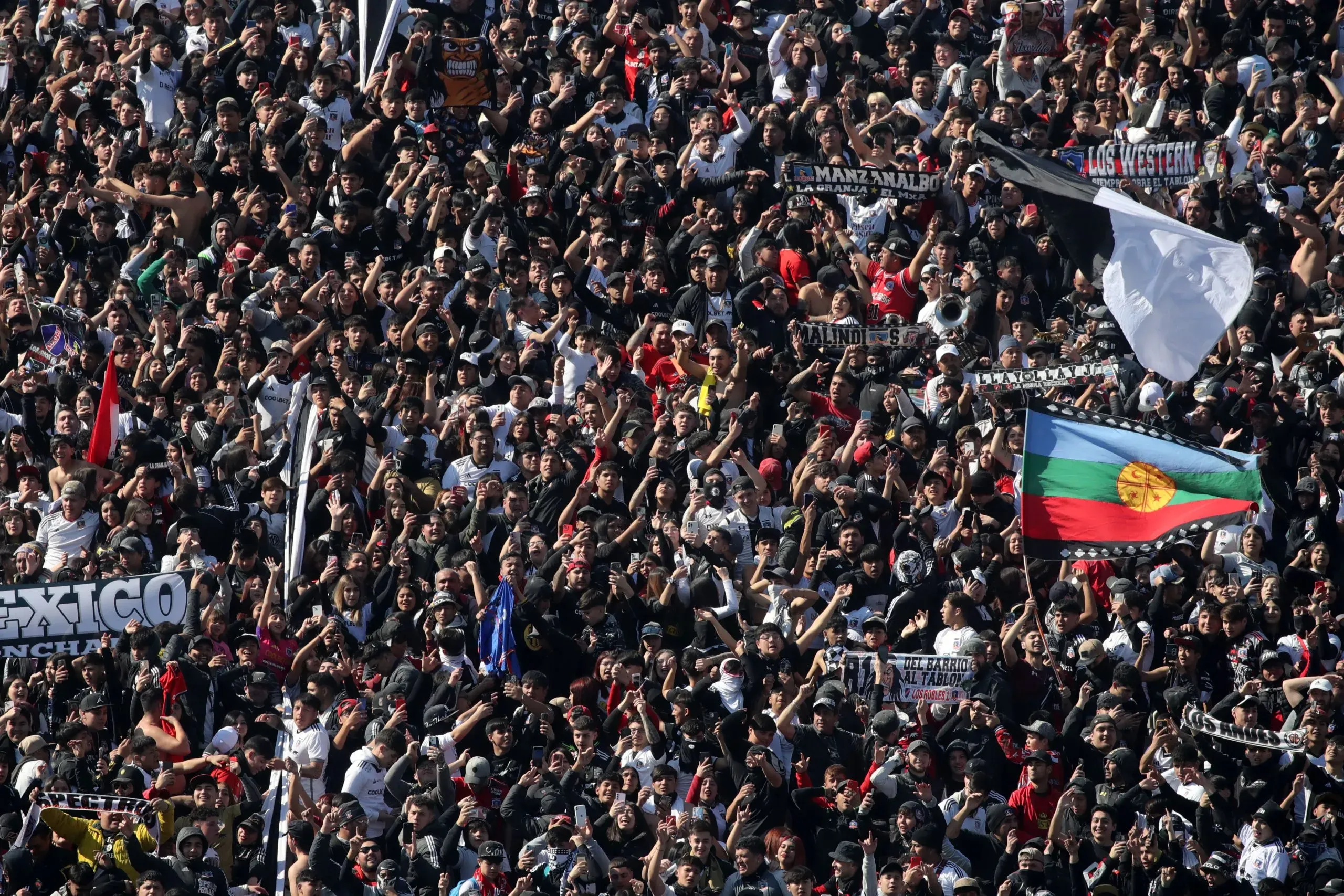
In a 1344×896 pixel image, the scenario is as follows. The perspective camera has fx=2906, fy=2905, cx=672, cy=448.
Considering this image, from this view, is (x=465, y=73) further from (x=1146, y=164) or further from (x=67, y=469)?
(x=1146, y=164)

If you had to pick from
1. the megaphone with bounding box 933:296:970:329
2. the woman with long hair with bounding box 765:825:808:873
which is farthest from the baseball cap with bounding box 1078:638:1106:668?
the megaphone with bounding box 933:296:970:329

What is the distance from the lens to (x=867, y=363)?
63.1ft

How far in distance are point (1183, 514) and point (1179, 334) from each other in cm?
141

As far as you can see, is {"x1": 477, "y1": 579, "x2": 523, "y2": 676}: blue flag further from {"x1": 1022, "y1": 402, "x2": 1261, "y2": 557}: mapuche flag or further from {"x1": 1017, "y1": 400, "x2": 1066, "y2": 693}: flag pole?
{"x1": 1022, "y1": 402, "x2": 1261, "y2": 557}: mapuche flag

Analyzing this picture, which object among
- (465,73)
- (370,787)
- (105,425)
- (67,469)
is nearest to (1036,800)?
(370,787)

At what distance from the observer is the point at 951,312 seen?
775 inches

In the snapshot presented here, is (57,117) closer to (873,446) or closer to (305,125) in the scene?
(305,125)

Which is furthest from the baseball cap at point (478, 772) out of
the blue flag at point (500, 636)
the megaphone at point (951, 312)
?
the megaphone at point (951, 312)

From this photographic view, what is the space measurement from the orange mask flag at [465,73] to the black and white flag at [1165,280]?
6.37m

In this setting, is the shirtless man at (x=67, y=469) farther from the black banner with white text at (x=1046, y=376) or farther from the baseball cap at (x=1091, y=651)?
the baseball cap at (x=1091, y=651)

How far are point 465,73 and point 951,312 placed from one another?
194 inches

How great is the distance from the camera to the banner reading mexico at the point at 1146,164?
20312mm

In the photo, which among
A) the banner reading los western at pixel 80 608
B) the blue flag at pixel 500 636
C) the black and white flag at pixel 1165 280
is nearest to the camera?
the black and white flag at pixel 1165 280

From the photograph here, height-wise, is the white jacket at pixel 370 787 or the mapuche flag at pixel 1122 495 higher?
the mapuche flag at pixel 1122 495
